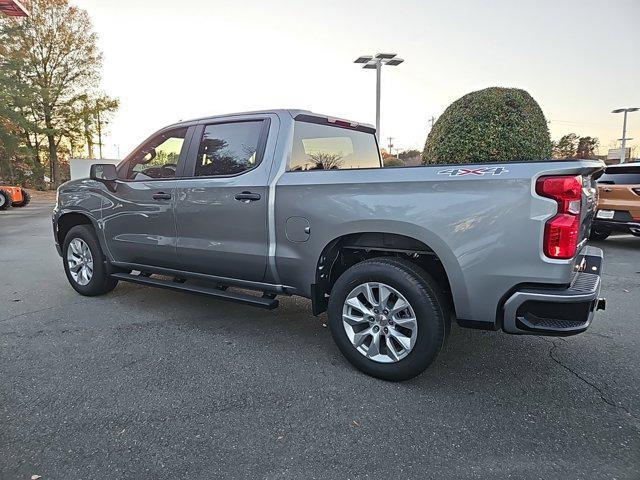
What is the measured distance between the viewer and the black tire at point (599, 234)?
8.71 metres

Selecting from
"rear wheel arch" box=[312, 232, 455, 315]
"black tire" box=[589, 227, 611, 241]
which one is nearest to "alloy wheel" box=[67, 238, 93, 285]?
"rear wheel arch" box=[312, 232, 455, 315]

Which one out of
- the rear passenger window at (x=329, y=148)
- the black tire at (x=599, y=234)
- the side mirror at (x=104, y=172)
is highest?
the rear passenger window at (x=329, y=148)

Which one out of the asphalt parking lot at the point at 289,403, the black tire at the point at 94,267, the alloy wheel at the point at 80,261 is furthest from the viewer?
the alloy wheel at the point at 80,261

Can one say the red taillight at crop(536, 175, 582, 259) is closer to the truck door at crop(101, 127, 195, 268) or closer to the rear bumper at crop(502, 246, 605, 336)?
the rear bumper at crop(502, 246, 605, 336)

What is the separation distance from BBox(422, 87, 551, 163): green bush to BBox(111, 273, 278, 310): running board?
5.78 m

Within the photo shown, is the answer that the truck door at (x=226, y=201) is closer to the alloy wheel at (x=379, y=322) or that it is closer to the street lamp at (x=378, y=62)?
the alloy wheel at (x=379, y=322)

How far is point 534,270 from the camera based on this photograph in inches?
98.5

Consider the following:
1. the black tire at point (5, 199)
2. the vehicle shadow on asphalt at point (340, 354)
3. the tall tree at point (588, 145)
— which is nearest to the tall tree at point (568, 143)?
the tall tree at point (588, 145)

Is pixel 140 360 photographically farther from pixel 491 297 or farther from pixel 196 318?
pixel 491 297

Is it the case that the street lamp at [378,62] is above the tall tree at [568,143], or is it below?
above

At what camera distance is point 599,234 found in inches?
354

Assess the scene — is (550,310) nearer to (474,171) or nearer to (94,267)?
(474,171)

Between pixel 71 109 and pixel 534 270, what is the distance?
106 feet

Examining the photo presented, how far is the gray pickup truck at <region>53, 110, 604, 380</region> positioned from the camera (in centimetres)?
252
